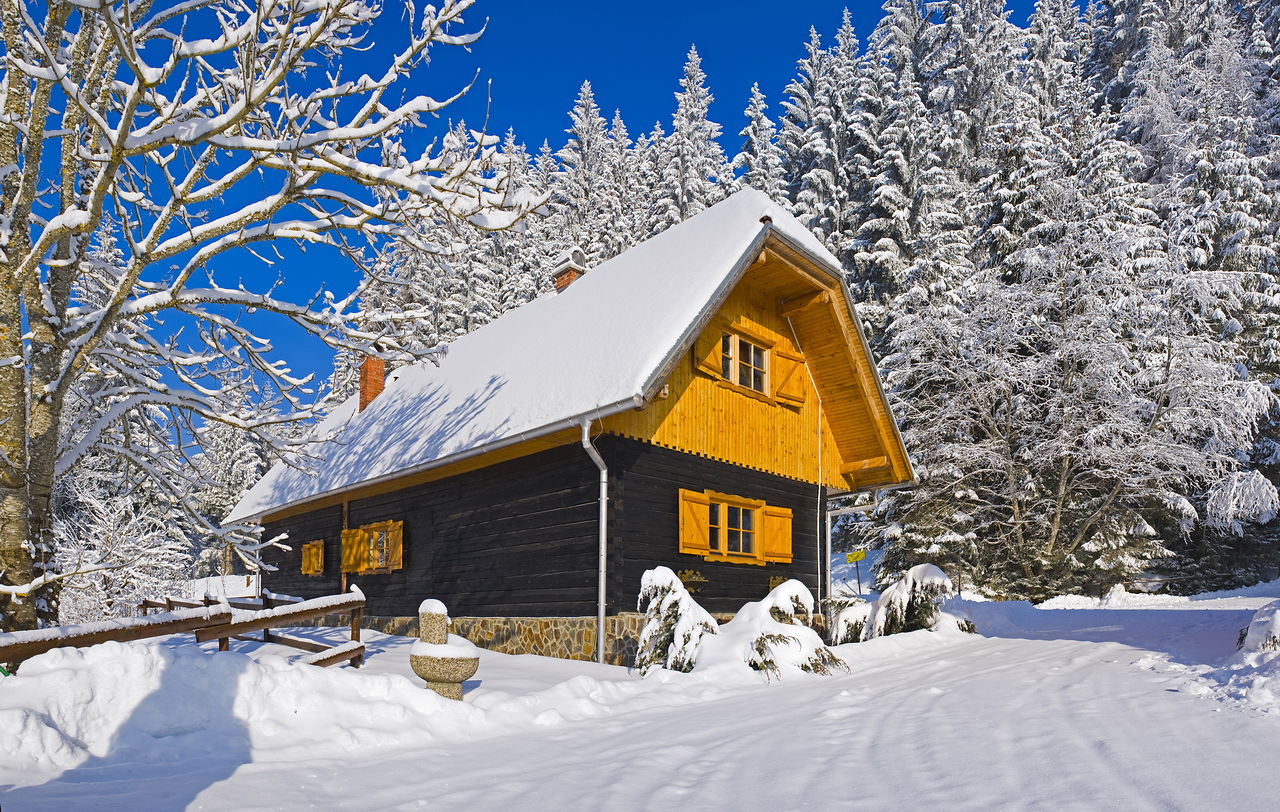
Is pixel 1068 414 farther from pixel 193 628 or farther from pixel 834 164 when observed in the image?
pixel 193 628

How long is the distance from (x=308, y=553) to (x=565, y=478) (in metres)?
8.87

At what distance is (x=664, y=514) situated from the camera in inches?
480

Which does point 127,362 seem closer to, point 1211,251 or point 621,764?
point 621,764

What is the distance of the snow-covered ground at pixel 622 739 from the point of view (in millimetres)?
4594

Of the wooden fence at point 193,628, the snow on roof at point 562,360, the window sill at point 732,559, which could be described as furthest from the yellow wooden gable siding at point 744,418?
the wooden fence at point 193,628

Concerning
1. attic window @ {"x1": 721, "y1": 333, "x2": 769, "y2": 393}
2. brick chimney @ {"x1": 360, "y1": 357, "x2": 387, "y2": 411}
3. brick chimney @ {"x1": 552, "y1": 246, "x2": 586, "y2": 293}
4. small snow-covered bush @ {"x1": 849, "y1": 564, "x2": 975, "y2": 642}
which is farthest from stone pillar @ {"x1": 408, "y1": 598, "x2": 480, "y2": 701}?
brick chimney @ {"x1": 360, "y1": 357, "x2": 387, "y2": 411}

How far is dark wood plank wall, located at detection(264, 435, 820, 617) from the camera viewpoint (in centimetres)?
1148

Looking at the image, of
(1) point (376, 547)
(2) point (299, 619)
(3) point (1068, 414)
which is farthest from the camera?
(3) point (1068, 414)

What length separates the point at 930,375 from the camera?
2431 cm

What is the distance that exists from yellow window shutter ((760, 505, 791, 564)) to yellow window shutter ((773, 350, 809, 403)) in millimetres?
1962

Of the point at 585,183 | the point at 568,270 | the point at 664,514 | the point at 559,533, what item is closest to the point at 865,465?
the point at 664,514

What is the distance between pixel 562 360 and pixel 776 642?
5.49 meters

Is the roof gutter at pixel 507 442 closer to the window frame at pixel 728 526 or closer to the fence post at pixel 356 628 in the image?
the fence post at pixel 356 628

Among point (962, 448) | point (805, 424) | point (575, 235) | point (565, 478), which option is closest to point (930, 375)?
point (962, 448)
